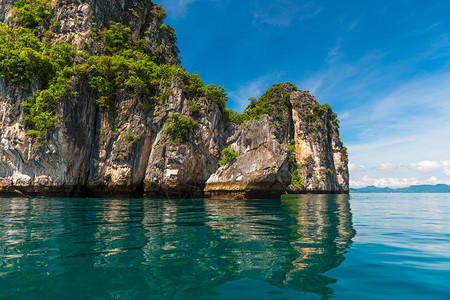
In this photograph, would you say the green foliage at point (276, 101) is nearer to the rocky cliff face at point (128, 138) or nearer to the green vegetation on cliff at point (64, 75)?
the green vegetation on cliff at point (64, 75)

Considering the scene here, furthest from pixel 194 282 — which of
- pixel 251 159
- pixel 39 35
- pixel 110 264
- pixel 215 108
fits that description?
pixel 39 35

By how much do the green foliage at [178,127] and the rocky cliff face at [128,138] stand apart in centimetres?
11

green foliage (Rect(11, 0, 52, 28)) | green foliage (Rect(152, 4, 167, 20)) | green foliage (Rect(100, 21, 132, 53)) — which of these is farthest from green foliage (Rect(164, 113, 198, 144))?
green foliage (Rect(152, 4, 167, 20))

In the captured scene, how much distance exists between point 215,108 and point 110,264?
81.8ft

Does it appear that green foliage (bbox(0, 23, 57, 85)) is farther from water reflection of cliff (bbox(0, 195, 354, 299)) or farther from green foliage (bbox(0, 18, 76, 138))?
water reflection of cliff (bbox(0, 195, 354, 299))

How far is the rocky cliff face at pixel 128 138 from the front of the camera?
2309 centimetres

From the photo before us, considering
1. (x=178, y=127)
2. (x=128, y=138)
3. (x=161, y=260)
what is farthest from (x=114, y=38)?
(x=161, y=260)

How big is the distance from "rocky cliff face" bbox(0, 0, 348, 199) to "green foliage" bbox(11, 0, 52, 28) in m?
0.63

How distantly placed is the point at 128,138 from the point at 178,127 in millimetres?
5976

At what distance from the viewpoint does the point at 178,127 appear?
82.9 ft

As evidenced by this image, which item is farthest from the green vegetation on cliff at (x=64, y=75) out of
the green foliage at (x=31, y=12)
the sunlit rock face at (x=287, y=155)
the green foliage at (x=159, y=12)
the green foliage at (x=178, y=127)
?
the green foliage at (x=159, y=12)

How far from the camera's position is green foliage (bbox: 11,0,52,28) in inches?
1288

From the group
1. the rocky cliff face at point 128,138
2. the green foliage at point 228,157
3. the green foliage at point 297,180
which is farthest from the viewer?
the green foliage at point 297,180

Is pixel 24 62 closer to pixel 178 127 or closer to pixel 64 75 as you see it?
pixel 64 75
